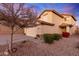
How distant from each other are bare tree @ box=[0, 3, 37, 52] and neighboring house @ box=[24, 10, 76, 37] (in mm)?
55

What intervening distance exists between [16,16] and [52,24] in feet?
1.02

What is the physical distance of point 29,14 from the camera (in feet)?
5.31

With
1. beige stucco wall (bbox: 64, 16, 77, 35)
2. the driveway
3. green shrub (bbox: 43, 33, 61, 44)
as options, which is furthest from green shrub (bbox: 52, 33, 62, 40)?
the driveway

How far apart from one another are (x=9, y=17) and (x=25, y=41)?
242 mm

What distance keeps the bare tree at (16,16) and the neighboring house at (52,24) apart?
55 mm

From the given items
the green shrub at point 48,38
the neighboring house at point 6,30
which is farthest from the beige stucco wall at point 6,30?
the green shrub at point 48,38

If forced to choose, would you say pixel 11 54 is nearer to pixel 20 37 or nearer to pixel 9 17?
pixel 20 37

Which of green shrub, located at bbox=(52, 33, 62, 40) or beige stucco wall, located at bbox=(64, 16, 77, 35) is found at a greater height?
beige stucco wall, located at bbox=(64, 16, 77, 35)

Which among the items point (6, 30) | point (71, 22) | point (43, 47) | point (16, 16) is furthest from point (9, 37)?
point (71, 22)

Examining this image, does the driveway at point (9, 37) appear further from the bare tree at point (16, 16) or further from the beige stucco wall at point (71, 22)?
the beige stucco wall at point (71, 22)

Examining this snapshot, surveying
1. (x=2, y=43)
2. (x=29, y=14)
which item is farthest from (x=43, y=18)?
(x=2, y=43)

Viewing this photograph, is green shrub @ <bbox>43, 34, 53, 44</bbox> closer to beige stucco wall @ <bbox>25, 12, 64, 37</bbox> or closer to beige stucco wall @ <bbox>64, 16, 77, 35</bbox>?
beige stucco wall @ <bbox>25, 12, 64, 37</bbox>

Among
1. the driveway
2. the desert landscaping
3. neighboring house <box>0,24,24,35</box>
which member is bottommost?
the desert landscaping

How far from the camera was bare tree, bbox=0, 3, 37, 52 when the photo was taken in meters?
1.61
